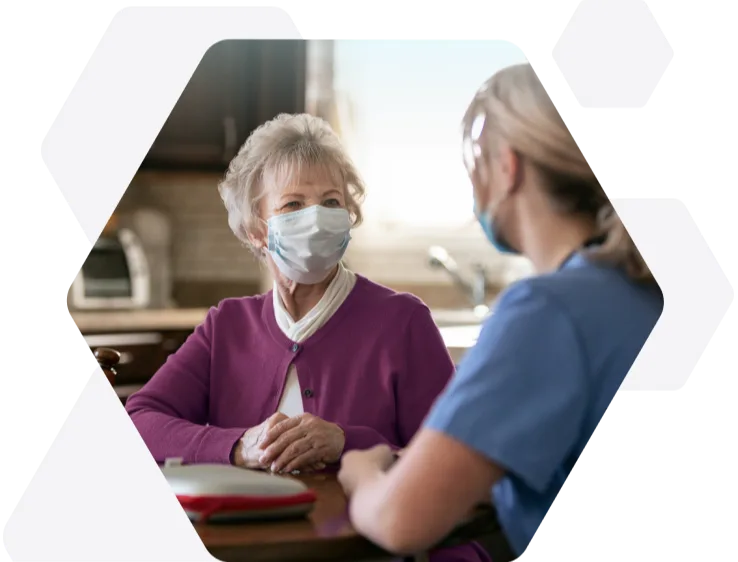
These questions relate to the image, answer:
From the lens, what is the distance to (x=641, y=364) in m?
0.57

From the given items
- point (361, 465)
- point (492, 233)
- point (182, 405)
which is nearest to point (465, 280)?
point (492, 233)

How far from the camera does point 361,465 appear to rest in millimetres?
574

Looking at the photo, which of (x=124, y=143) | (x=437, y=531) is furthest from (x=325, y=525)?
(x=124, y=143)

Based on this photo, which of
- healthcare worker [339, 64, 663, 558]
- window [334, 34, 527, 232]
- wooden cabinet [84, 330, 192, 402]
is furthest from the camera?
wooden cabinet [84, 330, 192, 402]

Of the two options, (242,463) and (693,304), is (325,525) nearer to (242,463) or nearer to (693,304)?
(242,463)

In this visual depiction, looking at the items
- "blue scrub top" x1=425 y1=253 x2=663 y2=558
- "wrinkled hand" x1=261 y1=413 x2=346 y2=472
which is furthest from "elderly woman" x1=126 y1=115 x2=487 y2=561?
"blue scrub top" x1=425 y1=253 x2=663 y2=558

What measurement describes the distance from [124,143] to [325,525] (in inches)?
12.1

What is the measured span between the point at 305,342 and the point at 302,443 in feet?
0.25

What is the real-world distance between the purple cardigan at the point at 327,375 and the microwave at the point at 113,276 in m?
0.07

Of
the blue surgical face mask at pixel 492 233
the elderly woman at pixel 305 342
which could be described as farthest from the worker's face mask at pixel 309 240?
the blue surgical face mask at pixel 492 233

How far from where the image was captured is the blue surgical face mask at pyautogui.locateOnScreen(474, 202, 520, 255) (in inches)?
22.3

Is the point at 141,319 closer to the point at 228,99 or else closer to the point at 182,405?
the point at 182,405

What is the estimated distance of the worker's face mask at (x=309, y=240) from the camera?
2.06 ft

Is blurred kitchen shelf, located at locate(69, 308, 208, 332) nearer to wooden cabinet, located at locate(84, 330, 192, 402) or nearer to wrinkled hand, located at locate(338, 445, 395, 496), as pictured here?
wooden cabinet, located at locate(84, 330, 192, 402)
